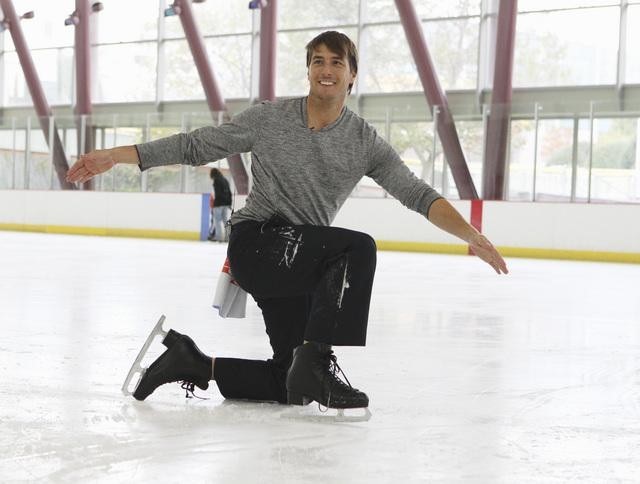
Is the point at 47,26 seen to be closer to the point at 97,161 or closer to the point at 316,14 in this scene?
the point at 316,14

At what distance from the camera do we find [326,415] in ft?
11.2

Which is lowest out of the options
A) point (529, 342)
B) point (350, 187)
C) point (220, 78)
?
point (529, 342)

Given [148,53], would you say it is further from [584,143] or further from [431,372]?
[431,372]

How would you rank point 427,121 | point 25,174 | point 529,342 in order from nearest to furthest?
point 529,342 < point 427,121 < point 25,174

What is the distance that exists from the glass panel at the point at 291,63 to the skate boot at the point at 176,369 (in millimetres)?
20274

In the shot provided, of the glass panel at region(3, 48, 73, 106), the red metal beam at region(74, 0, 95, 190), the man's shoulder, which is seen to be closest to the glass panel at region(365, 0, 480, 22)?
the red metal beam at region(74, 0, 95, 190)

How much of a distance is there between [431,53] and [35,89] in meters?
9.60

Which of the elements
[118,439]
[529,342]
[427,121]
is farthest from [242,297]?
[427,121]

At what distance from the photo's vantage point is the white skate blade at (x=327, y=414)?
3.34 metres

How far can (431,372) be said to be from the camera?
14.6ft

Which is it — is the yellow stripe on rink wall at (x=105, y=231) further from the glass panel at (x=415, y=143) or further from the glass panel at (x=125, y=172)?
the glass panel at (x=415, y=143)

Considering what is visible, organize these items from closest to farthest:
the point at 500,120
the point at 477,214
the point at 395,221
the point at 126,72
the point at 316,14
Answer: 1. the point at 477,214
2. the point at 500,120
3. the point at 395,221
4. the point at 316,14
5. the point at 126,72

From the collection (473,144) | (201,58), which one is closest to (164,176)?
(201,58)

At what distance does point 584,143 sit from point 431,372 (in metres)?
14.2
